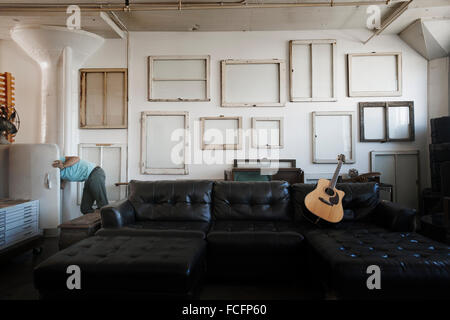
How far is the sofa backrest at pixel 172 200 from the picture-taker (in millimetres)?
3109

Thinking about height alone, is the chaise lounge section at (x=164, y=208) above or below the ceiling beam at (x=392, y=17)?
below

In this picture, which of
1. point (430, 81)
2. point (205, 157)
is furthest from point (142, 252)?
point (430, 81)

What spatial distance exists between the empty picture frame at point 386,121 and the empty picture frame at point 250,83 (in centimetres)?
150

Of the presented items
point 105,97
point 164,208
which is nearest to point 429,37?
point 164,208

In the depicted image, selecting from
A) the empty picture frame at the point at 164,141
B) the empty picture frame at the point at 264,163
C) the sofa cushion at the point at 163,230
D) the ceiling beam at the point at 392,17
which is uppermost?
the ceiling beam at the point at 392,17

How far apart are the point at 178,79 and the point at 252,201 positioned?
10.1 ft

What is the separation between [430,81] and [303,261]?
4532mm

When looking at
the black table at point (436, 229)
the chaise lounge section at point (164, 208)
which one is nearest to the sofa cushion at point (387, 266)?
the black table at point (436, 229)

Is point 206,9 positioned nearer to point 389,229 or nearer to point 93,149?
point 93,149

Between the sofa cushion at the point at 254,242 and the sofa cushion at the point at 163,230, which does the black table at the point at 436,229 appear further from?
the sofa cushion at the point at 163,230

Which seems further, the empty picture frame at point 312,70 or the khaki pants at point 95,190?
the empty picture frame at point 312,70

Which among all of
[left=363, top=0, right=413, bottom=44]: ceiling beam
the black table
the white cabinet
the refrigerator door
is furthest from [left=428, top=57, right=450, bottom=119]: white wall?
the white cabinet

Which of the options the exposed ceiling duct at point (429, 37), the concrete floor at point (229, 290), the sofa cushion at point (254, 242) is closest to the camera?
the concrete floor at point (229, 290)

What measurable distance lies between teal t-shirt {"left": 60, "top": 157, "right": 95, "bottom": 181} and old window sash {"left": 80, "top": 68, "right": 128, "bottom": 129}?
1.31 m
